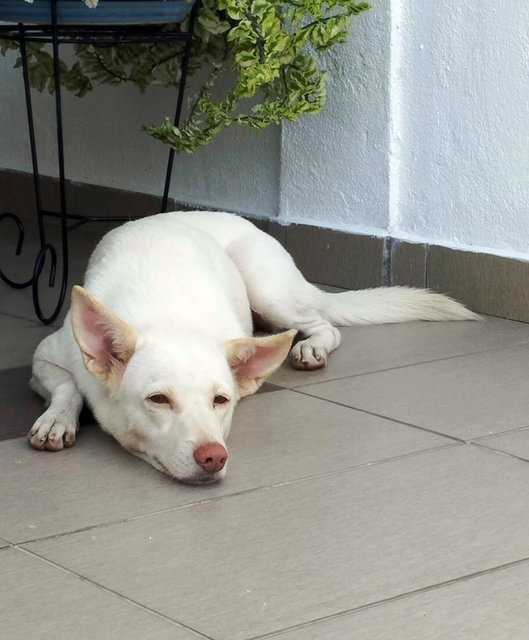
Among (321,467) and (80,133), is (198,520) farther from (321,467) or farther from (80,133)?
(80,133)

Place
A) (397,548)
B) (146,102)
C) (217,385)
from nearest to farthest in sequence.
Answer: (397,548), (217,385), (146,102)

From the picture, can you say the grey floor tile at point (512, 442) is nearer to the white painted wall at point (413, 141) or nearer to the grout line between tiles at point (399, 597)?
the grout line between tiles at point (399, 597)

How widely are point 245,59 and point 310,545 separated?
92.0 inches

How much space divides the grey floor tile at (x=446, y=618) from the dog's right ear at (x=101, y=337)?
1051mm

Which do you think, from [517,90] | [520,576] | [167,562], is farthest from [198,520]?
[517,90]

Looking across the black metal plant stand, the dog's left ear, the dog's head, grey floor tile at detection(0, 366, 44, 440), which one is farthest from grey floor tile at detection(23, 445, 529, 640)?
the black metal plant stand

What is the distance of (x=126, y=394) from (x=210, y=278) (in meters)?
0.64

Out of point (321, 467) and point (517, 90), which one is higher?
point (517, 90)

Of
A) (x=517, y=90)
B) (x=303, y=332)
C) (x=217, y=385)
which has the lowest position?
(x=303, y=332)

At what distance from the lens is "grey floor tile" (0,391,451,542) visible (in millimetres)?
2461

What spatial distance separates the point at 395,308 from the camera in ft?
13.3

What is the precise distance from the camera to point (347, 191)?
4523 mm

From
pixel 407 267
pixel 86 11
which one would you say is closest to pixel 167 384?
pixel 86 11

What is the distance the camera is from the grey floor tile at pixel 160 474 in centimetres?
246
